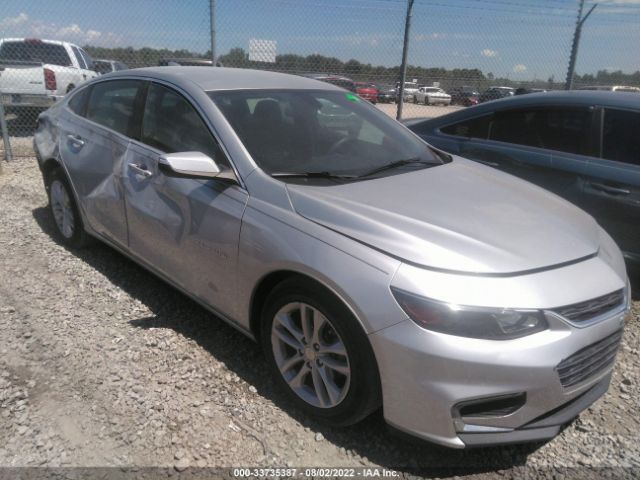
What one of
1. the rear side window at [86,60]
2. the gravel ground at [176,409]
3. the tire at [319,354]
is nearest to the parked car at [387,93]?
the rear side window at [86,60]

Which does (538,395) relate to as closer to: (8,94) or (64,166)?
(64,166)

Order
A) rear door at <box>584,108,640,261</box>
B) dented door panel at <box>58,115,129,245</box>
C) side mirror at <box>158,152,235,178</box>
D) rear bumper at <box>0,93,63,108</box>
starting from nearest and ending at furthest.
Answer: side mirror at <box>158,152,235,178</box>
dented door panel at <box>58,115,129,245</box>
rear door at <box>584,108,640,261</box>
rear bumper at <box>0,93,63,108</box>

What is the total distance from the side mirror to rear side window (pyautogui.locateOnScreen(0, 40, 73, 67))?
409 inches

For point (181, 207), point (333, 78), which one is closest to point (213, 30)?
point (333, 78)

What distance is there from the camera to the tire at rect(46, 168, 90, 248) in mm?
4211

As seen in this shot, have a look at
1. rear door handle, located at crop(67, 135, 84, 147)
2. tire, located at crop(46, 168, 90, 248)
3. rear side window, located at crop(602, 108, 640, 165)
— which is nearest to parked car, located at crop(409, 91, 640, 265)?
rear side window, located at crop(602, 108, 640, 165)

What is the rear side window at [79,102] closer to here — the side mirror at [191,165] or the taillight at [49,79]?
the side mirror at [191,165]

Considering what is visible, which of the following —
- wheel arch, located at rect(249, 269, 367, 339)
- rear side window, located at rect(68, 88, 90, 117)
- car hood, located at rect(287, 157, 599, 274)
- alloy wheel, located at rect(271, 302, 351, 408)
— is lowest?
alloy wheel, located at rect(271, 302, 351, 408)

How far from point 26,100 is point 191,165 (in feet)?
29.5

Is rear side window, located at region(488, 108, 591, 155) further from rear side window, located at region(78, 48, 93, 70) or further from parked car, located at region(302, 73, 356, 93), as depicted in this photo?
rear side window, located at region(78, 48, 93, 70)

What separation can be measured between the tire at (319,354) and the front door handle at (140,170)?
1242 mm

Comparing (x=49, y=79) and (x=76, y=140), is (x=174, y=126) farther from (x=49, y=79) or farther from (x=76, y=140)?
(x=49, y=79)

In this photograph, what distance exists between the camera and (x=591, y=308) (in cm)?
212

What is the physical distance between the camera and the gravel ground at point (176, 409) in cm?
228
